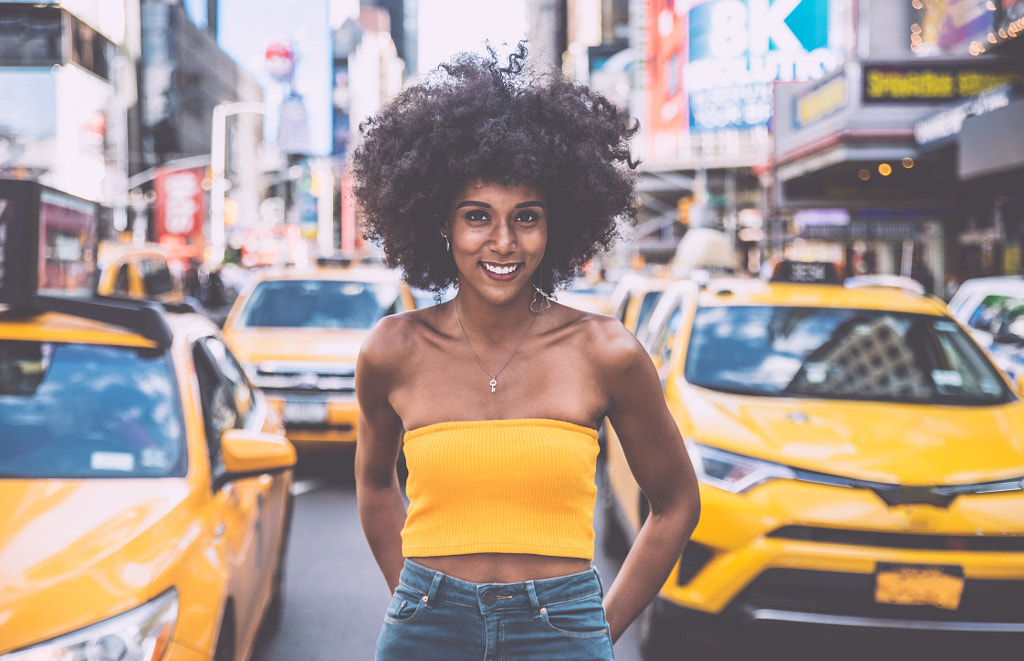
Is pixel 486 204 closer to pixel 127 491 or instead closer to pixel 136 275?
pixel 127 491

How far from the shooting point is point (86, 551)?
2812 mm

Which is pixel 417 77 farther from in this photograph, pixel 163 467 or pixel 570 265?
pixel 163 467

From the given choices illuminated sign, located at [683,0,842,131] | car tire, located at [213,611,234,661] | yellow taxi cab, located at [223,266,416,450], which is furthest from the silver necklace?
illuminated sign, located at [683,0,842,131]

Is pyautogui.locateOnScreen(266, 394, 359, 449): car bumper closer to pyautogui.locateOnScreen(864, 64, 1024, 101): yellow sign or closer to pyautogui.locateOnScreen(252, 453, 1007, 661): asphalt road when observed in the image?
pyautogui.locateOnScreen(252, 453, 1007, 661): asphalt road

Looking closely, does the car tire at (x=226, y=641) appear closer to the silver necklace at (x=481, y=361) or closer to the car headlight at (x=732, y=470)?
the silver necklace at (x=481, y=361)

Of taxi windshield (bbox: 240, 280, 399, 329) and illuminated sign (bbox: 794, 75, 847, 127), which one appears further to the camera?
illuminated sign (bbox: 794, 75, 847, 127)

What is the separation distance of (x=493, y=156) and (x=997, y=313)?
27.4 feet

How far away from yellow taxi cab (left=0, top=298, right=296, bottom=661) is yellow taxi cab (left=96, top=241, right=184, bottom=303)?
Result: 9743 millimetres

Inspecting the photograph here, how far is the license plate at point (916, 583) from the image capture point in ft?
13.3

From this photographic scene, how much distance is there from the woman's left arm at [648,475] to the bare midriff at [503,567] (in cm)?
22

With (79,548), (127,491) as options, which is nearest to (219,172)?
(127,491)

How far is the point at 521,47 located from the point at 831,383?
348 centimetres

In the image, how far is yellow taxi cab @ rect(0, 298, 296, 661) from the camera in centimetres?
264

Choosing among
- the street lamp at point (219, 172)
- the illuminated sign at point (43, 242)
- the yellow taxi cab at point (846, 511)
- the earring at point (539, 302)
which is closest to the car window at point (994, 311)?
the yellow taxi cab at point (846, 511)
